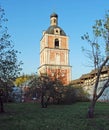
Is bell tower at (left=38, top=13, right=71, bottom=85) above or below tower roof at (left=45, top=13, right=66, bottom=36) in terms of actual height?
below

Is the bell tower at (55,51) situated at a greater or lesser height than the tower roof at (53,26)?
lesser

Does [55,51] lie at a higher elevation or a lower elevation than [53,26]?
lower

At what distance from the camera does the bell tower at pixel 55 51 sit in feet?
212

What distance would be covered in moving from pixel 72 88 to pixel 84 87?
8.24 m

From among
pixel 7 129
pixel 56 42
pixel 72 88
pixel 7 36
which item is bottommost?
pixel 7 129

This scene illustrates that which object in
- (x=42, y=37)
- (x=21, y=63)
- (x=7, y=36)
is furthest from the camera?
(x=42, y=37)

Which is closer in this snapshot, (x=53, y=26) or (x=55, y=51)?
(x=55, y=51)

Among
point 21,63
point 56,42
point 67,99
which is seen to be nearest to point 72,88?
point 67,99

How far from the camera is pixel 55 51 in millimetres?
66562

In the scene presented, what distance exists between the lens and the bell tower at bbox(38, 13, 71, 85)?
6456 cm

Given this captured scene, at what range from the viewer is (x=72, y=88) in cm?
3772

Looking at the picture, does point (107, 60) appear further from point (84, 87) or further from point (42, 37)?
point (42, 37)

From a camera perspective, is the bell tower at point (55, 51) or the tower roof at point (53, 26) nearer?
the bell tower at point (55, 51)

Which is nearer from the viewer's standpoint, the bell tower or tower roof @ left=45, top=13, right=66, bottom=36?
the bell tower
